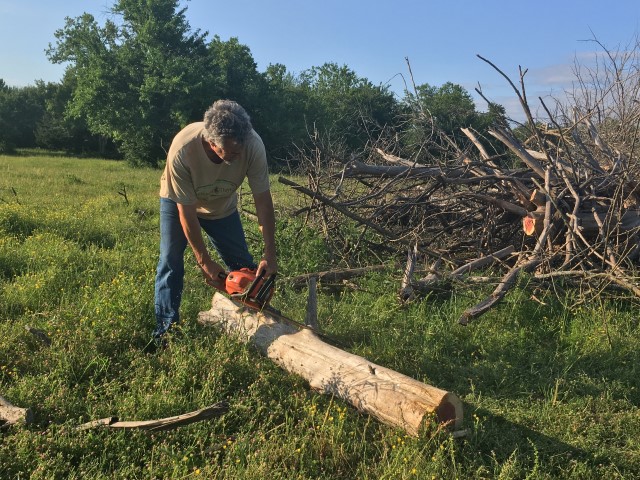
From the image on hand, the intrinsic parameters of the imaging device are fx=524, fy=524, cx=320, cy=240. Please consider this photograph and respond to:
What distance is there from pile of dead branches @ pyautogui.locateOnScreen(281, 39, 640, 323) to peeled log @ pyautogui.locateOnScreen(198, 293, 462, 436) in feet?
5.36

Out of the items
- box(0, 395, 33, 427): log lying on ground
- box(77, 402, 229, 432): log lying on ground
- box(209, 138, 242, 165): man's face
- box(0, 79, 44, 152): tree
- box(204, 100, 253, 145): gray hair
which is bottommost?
box(0, 395, 33, 427): log lying on ground

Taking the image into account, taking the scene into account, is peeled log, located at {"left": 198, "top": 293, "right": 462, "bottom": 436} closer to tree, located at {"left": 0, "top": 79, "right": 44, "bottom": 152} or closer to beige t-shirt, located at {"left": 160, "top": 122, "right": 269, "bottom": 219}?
beige t-shirt, located at {"left": 160, "top": 122, "right": 269, "bottom": 219}

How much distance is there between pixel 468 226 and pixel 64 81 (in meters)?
40.5

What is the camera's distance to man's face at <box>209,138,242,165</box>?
3.38m

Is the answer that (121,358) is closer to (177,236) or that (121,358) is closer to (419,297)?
(177,236)

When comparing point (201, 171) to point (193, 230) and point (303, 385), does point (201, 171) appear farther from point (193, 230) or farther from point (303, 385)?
point (303, 385)

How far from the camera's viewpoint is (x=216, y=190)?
3979mm

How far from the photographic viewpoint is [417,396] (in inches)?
119

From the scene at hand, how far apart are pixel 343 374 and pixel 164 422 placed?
1.12m

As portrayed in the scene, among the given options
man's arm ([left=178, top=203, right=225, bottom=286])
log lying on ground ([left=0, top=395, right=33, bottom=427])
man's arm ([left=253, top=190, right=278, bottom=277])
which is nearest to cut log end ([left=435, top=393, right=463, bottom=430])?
man's arm ([left=253, top=190, right=278, bottom=277])

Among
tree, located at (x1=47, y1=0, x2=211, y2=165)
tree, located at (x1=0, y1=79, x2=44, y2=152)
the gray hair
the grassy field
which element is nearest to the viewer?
the grassy field

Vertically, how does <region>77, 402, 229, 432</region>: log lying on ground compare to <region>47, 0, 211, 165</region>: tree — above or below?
below

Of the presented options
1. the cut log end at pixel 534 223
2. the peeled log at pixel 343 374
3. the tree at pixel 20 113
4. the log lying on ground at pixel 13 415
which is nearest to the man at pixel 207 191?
the peeled log at pixel 343 374

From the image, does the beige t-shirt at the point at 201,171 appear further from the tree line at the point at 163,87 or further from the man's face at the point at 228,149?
the tree line at the point at 163,87
